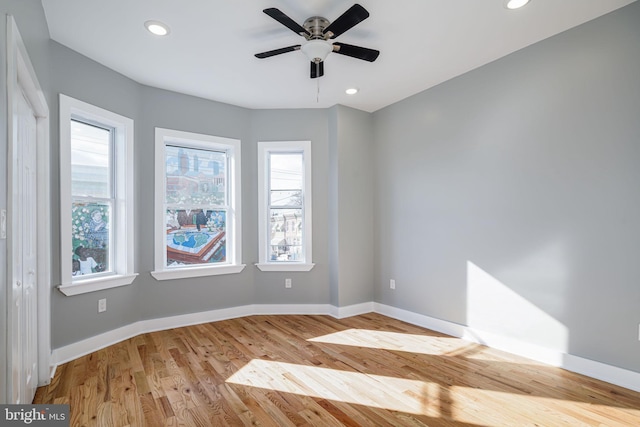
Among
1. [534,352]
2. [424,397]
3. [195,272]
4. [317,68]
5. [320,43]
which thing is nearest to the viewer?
[424,397]

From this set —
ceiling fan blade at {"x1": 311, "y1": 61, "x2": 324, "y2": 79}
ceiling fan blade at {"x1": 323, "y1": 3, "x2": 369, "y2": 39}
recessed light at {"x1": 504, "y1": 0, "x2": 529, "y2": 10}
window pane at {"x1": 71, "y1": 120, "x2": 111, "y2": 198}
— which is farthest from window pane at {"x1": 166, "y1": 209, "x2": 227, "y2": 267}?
recessed light at {"x1": 504, "y1": 0, "x2": 529, "y2": 10}

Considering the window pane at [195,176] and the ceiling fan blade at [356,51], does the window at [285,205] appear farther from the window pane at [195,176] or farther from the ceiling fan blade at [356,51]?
the ceiling fan blade at [356,51]

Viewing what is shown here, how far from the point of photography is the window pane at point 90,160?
3.00 m

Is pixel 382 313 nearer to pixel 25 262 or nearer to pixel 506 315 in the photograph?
pixel 506 315

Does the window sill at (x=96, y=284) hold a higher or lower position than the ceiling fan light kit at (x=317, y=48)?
lower

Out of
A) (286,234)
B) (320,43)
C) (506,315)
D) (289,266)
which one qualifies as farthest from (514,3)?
(289,266)

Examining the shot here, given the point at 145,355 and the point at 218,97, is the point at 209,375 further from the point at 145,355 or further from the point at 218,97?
the point at 218,97

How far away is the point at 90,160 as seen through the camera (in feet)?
10.3

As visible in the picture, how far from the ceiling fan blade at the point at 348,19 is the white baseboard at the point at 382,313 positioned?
2.95 metres

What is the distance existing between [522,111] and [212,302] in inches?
152

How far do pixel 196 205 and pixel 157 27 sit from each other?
1.98 meters

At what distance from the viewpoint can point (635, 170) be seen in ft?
7.46

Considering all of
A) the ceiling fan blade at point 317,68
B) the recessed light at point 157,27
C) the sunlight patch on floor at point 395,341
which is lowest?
the sunlight patch on floor at point 395,341

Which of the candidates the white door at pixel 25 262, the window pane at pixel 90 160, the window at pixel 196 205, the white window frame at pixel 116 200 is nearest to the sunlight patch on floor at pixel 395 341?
the window at pixel 196 205
